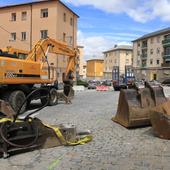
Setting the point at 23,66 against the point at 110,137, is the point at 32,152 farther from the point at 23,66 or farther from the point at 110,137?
the point at 23,66

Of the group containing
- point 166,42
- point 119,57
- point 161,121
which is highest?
point 166,42

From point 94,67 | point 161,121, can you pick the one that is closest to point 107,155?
point 161,121

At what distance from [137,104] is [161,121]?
72.3 inches

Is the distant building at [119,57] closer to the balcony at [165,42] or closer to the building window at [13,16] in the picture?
the balcony at [165,42]

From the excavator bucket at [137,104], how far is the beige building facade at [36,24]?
125 feet

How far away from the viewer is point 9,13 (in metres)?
54.3

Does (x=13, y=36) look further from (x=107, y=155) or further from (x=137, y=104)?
(x=107, y=155)

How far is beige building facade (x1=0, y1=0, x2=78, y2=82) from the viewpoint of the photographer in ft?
165

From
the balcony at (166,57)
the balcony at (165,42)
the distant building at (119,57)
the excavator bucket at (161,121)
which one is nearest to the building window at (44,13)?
the excavator bucket at (161,121)

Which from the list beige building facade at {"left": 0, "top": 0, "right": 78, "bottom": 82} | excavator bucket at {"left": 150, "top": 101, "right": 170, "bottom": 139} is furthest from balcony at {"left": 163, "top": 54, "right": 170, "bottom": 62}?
excavator bucket at {"left": 150, "top": 101, "right": 170, "bottom": 139}

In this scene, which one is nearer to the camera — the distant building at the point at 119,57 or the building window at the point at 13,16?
the building window at the point at 13,16

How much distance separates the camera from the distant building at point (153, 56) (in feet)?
307

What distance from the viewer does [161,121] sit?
8766 mm

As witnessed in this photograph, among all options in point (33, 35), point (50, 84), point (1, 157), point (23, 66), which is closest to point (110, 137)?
point (1, 157)
